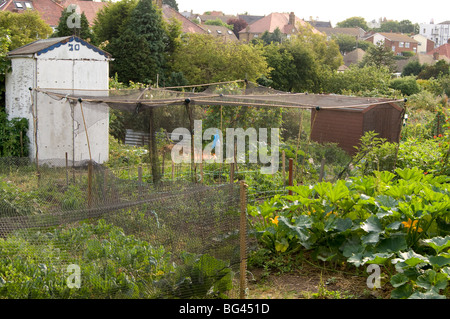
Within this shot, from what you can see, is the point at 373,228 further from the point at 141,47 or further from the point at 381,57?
the point at 381,57

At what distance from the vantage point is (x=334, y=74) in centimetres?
3394

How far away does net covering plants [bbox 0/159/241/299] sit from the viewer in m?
4.04

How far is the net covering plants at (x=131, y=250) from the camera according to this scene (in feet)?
13.3

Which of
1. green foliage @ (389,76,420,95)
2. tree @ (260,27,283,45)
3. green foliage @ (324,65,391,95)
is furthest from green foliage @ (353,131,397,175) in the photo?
tree @ (260,27,283,45)

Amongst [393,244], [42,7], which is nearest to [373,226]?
[393,244]

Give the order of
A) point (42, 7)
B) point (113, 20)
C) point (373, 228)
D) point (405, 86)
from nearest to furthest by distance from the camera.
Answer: point (373, 228), point (113, 20), point (405, 86), point (42, 7)

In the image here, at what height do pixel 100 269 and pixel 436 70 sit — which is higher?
pixel 436 70

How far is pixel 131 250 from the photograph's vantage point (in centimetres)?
438

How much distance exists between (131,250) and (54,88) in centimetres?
701

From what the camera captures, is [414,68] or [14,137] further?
[414,68]

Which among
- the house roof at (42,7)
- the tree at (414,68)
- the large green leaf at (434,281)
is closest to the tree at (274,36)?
the tree at (414,68)

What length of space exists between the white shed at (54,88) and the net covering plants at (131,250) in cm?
547

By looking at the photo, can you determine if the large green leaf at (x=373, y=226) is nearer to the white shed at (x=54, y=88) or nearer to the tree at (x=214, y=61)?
the white shed at (x=54, y=88)
